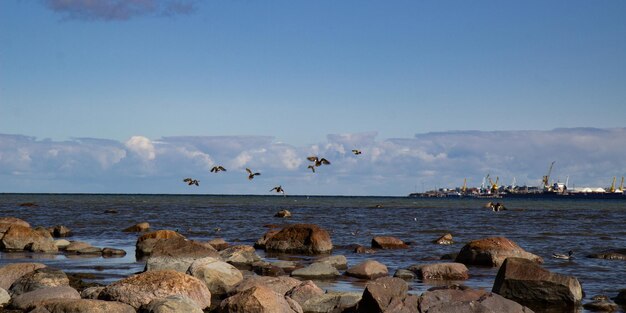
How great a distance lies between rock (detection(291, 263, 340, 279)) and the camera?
78.0 ft

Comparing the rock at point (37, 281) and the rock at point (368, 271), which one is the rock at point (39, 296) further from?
the rock at point (368, 271)

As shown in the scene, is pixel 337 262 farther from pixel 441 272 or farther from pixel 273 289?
pixel 273 289

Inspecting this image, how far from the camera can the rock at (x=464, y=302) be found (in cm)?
1595

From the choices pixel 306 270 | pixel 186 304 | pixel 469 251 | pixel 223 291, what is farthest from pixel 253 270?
pixel 186 304

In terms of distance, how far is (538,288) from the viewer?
19719 mm

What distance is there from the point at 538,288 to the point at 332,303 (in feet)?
17.3

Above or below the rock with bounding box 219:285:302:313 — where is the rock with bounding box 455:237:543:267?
above

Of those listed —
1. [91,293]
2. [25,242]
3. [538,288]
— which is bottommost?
[91,293]

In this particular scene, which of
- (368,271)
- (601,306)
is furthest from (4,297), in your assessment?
(601,306)

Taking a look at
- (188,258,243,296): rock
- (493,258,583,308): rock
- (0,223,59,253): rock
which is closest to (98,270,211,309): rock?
(188,258,243,296): rock

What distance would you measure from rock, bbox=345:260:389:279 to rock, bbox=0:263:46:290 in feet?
29.1

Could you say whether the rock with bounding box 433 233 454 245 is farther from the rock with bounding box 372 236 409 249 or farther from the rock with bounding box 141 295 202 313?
the rock with bounding box 141 295 202 313

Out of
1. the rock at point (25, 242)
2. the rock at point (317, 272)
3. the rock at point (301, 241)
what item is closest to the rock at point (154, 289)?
the rock at point (317, 272)

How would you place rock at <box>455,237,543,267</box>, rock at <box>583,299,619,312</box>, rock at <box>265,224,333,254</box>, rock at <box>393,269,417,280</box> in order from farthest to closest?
rock at <box>265,224,333,254</box> → rock at <box>455,237,543,267</box> → rock at <box>393,269,417,280</box> → rock at <box>583,299,619,312</box>
